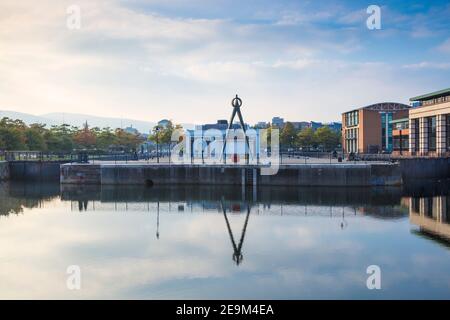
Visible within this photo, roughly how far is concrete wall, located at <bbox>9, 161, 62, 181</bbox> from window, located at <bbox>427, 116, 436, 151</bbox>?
6245 centimetres

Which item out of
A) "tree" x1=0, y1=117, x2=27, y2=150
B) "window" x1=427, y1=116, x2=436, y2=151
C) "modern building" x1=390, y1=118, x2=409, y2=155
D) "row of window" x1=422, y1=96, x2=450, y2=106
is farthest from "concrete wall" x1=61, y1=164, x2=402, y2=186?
"modern building" x1=390, y1=118, x2=409, y2=155

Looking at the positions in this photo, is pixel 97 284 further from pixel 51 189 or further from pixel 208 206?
pixel 51 189

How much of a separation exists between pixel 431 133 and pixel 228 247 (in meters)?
70.6

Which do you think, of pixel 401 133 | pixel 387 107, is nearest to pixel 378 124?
pixel 387 107

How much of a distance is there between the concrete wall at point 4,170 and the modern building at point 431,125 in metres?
65.3

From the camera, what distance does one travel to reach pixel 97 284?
1967 cm

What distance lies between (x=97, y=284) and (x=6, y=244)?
1101cm

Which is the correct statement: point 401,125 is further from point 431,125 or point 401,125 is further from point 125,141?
point 125,141

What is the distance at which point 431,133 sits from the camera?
8625 centimetres

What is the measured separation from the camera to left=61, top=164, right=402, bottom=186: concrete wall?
182 ft

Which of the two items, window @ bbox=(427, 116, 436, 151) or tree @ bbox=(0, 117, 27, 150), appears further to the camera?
tree @ bbox=(0, 117, 27, 150)

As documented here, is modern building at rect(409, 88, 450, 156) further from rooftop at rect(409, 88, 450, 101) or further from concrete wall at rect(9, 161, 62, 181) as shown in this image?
concrete wall at rect(9, 161, 62, 181)

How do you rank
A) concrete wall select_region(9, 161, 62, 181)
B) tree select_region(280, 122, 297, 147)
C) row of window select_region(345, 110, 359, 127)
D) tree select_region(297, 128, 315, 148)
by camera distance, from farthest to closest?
1. tree select_region(280, 122, 297, 147)
2. tree select_region(297, 128, 315, 148)
3. row of window select_region(345, 110, 359, 127)
4. concrete wall select_region(9, 161, 62, 181)
